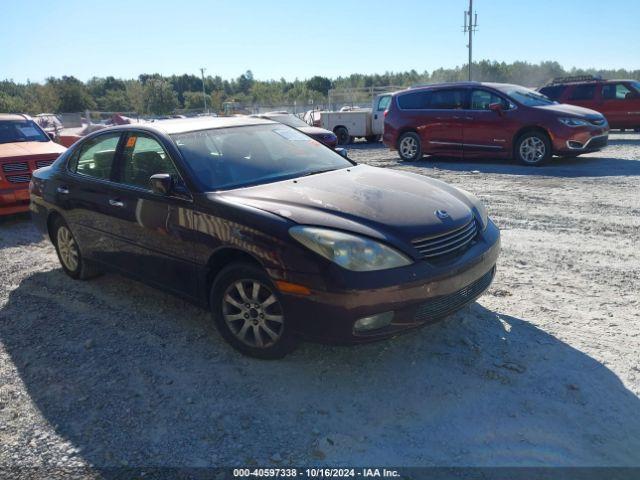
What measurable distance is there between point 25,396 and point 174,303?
4.93 feet

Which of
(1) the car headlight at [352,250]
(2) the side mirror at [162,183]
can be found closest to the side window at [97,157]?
(2) the side mirror at [162,183]

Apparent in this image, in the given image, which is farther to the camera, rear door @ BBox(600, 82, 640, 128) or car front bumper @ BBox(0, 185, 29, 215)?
rear door @ BBox(600, 82, 640, 128)

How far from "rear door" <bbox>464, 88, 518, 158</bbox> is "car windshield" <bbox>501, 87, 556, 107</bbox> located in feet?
0.71

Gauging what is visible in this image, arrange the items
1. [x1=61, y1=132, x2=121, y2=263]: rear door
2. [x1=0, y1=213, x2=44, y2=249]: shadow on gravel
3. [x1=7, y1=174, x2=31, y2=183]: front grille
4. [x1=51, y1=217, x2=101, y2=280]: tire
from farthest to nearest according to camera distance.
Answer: [x1=7, y1=174, x2=31, y2=183]: front grille, [x1=0, y1=213, x2=44, y2=249]: shadow on gravel, [x1=51, y1=217, x2=101, y2=280]: tire, [x1=61, y1=132, x2=121, y2=263]: rear door

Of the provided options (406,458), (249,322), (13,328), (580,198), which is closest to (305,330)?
(249,322)

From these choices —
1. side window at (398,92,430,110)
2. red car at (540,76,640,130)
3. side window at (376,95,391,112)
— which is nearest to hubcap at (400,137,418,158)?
side window at (398,92,430,110)

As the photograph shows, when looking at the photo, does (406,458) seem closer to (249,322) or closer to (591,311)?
(249,322)

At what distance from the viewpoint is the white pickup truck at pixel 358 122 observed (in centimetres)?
1896

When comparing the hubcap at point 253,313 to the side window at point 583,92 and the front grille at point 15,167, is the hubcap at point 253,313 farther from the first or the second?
the side window at point 583,92

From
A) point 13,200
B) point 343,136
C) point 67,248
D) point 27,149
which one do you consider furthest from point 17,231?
point 343,136

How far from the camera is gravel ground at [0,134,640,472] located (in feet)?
9.02

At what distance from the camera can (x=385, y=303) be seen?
3.07m

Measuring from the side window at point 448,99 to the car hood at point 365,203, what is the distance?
8.40 metres

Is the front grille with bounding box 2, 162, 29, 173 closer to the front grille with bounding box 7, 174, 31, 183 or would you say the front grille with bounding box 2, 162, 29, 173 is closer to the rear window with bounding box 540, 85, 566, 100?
the front grille with bounding box 7, 174, 31, 183
